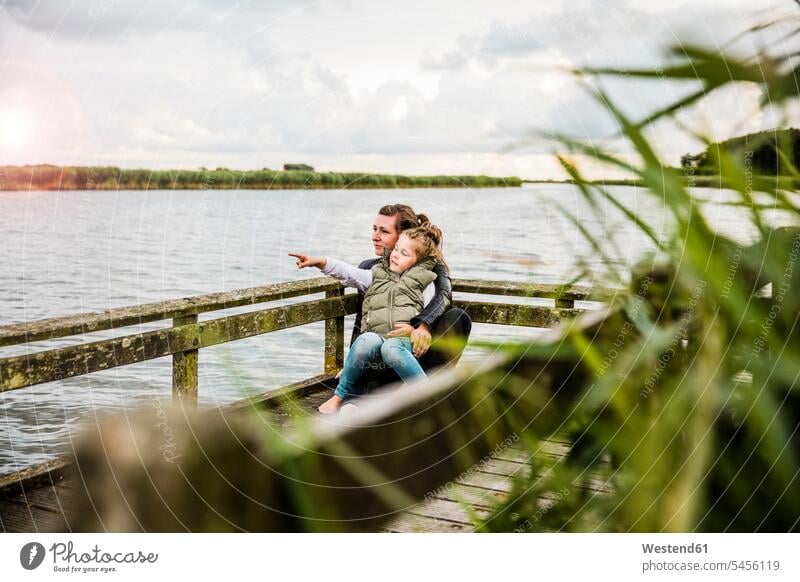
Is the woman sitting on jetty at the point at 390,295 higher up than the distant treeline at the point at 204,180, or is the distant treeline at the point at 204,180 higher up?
the distant treeline at the point at 204,180

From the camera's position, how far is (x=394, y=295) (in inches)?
129

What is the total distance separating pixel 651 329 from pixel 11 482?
2238 mm

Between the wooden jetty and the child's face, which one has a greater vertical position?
the child's face

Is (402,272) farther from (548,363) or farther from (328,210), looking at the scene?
(548,363)

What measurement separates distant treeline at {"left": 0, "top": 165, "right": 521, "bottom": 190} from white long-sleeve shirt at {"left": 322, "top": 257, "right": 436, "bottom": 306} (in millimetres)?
314

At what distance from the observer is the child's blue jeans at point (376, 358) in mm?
3113

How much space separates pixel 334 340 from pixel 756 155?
3.63 metres

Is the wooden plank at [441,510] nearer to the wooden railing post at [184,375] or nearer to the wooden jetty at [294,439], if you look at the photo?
the wooden jetty at [294,439]

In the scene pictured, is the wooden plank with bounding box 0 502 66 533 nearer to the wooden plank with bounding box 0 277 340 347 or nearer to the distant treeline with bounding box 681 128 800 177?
the wooden plank with bounding box 0 277 340 347

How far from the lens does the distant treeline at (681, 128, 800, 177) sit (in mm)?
434
